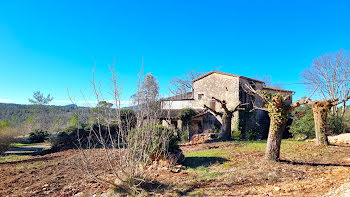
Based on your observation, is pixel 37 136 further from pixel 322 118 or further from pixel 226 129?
pixel 322 118

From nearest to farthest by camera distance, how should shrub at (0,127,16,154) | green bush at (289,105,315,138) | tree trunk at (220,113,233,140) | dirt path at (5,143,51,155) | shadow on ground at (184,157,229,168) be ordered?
shadow on ground at (184,157,229,168) → shrub at (0,127,16,154) → dirt path at (5,143,51,155) → green bush at (289,105,315,138) → tree trunk at (220,113,233,140)

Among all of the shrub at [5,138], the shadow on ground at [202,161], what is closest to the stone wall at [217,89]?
the shadow on ground at [202,161]

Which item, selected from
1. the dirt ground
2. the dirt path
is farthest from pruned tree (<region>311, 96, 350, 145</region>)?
the dirt path

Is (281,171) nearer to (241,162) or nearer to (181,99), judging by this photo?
(241,162)

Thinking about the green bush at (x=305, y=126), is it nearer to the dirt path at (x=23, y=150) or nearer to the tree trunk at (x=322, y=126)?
the tree trunk at (x=322, y=126)

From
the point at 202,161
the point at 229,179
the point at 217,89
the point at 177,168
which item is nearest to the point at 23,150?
the point at 177,168

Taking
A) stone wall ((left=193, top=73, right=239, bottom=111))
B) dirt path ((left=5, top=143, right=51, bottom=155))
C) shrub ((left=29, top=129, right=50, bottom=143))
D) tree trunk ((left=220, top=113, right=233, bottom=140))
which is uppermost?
stone wall ((left=193, top=73, right=239, bottom=111))

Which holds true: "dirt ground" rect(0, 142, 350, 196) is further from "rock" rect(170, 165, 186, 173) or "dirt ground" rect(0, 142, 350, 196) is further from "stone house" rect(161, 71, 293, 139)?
"stone house" rect(161, 71, 293, 139)

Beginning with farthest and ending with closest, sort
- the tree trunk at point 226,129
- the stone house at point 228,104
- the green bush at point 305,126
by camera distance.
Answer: the stone house at point 228,104, the tree trunk at point 226,129, the green bush at point 305,126

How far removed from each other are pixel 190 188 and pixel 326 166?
4.83 meters

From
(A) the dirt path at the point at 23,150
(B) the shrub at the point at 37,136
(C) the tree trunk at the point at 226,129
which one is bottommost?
Answer: (A) the dirt path at the point at 23,150

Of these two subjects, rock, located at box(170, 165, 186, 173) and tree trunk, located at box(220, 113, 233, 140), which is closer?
rock, located at box(170, 165, 186, 173)

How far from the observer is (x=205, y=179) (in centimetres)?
539

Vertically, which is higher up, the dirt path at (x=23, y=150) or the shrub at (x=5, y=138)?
the shrub at (x=5, y=138)
